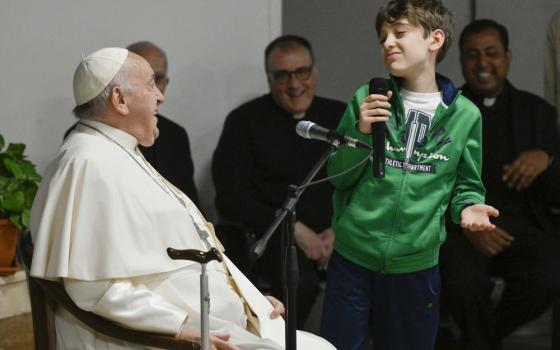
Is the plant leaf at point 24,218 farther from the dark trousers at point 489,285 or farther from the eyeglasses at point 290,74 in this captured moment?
the dark trousers at point 489,285

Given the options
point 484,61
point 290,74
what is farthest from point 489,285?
point 290,74

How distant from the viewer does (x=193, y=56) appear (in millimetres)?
5734

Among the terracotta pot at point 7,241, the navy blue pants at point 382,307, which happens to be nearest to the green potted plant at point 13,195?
the terracotta pot at point 7,241

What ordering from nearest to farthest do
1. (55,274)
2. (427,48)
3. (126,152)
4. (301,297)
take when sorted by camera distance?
(55,274) < (126,152) < (427,48) < (301,297)

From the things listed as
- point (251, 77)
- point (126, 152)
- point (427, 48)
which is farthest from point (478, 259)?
point (126, 152)

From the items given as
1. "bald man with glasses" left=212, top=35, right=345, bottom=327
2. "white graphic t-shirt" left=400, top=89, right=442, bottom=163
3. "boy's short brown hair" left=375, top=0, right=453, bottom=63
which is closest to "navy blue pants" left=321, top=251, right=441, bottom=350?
"white graphic t-shirt" left=400, top=89, right=442, bottom=163

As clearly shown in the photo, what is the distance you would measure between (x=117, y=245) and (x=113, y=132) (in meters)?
0.38

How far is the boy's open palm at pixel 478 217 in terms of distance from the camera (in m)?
3.22

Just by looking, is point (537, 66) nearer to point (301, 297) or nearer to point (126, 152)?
point (301, 297)

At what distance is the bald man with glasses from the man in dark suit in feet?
2.29

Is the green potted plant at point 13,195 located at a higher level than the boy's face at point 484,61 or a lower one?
lower

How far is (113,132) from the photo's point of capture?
3.14 metres

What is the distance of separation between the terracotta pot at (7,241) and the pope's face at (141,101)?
1.99 meters

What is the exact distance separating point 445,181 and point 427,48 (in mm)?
445
